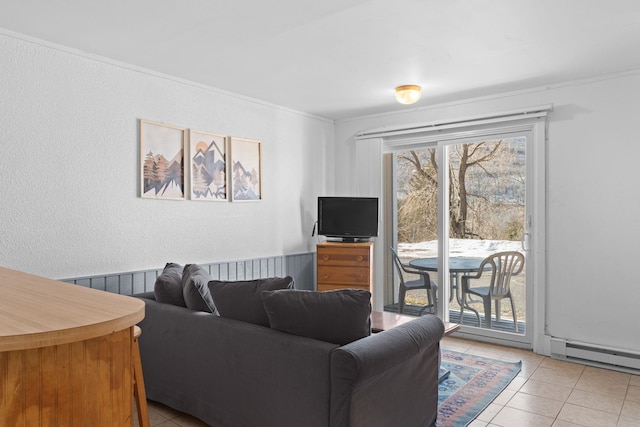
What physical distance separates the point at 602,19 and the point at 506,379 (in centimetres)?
259

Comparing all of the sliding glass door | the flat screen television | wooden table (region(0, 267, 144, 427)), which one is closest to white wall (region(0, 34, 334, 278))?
the flat screen television

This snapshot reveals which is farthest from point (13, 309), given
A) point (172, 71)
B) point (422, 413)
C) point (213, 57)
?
point (172, 71)

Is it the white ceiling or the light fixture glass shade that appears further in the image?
the light fixture glass shade

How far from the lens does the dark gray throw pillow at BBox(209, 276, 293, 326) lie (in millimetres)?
2418

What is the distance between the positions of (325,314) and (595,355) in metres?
2.94

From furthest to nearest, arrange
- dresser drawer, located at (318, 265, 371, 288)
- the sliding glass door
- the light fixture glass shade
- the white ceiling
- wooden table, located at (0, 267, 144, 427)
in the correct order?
dresser drawer, located at (318, 265, 371, 288) → the sliding glass door → the light fixture glass shade → the white ceiling → wooden table, located at (0, 267, 144, 427)

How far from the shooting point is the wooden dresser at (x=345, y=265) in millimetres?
4695

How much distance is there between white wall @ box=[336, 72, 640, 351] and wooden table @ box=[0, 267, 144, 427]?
12.7ft

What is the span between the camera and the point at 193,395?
2.59 metres

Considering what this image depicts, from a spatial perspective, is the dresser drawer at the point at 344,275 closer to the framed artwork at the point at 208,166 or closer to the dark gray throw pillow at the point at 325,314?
the framed artwork at the point at 208,166

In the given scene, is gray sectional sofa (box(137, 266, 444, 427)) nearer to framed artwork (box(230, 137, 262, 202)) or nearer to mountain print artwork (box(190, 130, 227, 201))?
mountain print artwork (box(190, 130, 227, 201))

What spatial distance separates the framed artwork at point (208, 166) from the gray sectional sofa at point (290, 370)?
4.90ft

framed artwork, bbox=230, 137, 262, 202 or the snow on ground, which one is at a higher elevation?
framed artwork, bbox=230, 137, 262, 202

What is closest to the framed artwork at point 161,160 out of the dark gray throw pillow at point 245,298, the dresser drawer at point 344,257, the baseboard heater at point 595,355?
the dark gray throw pillow at point 245,298
